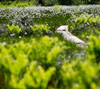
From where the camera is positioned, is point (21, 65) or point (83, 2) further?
point (83, 2)

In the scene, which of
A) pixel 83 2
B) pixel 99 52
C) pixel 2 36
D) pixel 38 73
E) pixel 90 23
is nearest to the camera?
pixel 38 73

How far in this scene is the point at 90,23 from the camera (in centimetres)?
903

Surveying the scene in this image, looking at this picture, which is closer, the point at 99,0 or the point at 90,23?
the point at 90,23

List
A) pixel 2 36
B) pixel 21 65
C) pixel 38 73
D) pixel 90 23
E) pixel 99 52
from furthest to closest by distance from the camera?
pixel 90 23
pixel 2 36
pixel 99 52
pixel 21 65
pixel 38 73

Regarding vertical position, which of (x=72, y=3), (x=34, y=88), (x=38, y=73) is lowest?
(x=72, y=3)

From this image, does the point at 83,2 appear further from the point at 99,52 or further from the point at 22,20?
the point at 99,52

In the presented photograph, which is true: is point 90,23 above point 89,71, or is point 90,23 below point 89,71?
below

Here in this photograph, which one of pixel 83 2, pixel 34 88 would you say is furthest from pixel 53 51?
pixel 83 2

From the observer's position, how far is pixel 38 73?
2094 mm

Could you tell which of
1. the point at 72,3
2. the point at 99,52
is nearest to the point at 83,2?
the point at 72,3

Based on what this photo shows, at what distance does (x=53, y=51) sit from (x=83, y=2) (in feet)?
→ 119

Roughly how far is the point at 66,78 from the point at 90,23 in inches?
285

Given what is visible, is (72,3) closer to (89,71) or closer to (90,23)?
(90,23)

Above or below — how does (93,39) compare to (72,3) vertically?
above
